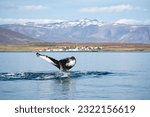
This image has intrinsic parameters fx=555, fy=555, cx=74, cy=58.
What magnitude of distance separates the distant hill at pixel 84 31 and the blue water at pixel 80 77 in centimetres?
31

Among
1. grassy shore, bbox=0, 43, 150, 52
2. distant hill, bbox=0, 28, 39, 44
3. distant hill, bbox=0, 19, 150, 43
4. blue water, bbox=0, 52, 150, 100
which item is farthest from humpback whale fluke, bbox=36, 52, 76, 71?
distant hill, bbox=0, 28, 39, 44

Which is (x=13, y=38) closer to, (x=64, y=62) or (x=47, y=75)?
(x=47, y=75)

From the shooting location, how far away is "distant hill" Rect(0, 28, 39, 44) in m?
10.9

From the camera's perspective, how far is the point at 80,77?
1081cm

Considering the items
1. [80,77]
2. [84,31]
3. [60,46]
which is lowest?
[80,77]

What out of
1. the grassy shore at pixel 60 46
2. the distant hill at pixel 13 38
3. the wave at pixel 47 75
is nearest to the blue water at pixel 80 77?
the wave at pixel 47 75

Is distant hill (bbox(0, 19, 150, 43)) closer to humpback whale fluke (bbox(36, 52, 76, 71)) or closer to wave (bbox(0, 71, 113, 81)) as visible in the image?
humpback whale fluke (bbox(36, 52, 76, 71))

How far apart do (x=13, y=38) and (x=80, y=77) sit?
1584 mm

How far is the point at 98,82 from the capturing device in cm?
1070

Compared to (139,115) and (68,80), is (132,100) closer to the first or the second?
(139,115)

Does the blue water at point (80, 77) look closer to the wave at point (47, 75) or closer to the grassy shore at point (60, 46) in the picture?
the wave at point (47, 75)

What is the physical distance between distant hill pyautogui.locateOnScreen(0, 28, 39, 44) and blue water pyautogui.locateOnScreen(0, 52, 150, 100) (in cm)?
26

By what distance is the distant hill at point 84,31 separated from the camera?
10812 mm

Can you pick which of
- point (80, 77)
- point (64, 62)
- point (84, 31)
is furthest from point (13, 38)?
point (80, 77)
